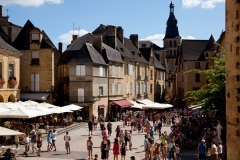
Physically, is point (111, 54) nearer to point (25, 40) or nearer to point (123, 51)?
point (123, 51)

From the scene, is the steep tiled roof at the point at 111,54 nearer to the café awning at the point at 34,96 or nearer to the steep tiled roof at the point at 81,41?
the steep tiled roof at the point at 81,41

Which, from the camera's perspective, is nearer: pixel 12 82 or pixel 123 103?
pixel 12 82

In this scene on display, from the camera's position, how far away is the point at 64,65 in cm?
4503

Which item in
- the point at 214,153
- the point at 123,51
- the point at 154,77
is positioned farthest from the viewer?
the point at 154,77

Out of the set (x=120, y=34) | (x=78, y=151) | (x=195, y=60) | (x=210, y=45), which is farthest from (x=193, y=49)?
(x=78, y=151)

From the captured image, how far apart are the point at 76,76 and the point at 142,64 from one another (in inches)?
705

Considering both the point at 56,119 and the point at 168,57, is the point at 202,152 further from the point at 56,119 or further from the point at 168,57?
the point at 168,57

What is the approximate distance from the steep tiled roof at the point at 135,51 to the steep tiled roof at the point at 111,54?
260 inches

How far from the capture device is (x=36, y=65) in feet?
135

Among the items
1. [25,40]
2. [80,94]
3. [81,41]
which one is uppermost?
[81,41]

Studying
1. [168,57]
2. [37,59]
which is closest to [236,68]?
[37,59]

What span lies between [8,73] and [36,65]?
6.00m

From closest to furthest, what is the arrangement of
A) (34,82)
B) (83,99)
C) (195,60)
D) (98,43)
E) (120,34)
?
1. (83,99)
2. (34,82)
3. (98,43)
4. (120,34)
5. (195,60)

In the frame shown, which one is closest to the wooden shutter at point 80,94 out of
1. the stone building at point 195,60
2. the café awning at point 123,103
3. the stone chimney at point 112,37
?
the café awning at point 123,103
